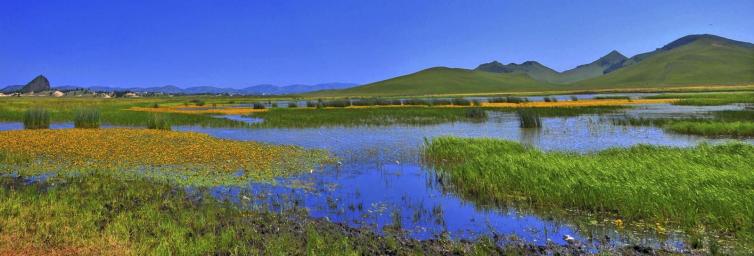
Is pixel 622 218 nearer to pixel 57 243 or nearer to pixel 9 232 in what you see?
pixel 57 243

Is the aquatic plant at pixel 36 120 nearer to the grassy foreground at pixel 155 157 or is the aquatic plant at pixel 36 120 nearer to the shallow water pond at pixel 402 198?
the grassy foreground at pixel 155 157

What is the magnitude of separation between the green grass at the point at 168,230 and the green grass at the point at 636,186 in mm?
4445

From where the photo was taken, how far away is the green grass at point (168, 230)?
8.84m

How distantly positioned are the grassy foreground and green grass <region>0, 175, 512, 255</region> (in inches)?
151

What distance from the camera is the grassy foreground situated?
1712 centimetres

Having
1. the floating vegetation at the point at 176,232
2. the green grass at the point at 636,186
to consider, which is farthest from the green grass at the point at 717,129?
the floating vegetation at the point at 176,232

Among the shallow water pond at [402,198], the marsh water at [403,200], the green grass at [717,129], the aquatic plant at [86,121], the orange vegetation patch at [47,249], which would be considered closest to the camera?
the orange vegetation patch at [47,249]

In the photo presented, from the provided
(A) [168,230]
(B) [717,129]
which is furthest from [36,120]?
(B) [717,129]

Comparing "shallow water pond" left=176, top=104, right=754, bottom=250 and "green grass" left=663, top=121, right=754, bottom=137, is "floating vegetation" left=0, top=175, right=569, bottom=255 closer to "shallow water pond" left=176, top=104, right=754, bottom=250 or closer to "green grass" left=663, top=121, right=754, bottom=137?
"shallow water pond" left=176, top=104, right=754, bottom=250

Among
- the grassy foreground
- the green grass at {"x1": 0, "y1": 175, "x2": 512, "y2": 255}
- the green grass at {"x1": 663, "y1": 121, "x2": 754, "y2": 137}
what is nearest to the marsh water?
the green grass at {"x1": 0, "y1": 175, "x2": 512, "y2": 255}

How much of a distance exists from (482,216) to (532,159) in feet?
18.5

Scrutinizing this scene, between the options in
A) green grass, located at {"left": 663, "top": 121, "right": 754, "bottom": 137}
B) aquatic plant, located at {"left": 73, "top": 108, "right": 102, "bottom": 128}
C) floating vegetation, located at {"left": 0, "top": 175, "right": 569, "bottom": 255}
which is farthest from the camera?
aquatic plant, located at {"left": 73, "top": 108, "right": 102, "bottom": 128}

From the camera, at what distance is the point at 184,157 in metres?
20.9

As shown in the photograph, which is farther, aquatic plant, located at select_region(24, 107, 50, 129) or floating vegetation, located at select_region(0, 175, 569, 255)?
aquatic plant, located at select_region(24, 107, 50, 129)
